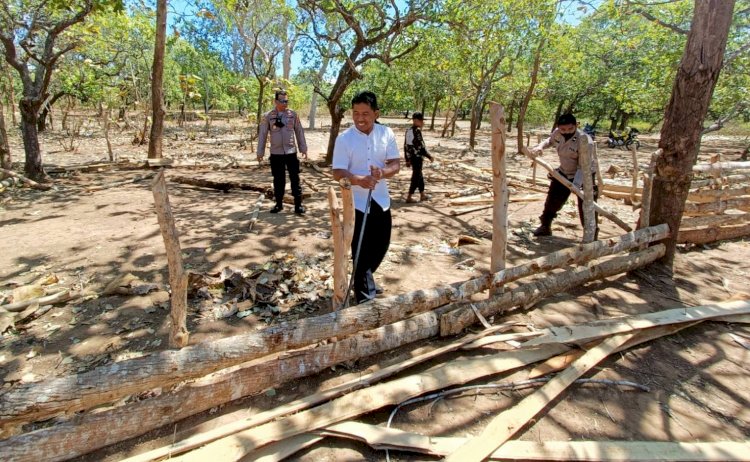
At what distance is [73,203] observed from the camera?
679 centimetres

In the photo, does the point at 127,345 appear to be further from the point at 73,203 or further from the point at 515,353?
the point at 73,203

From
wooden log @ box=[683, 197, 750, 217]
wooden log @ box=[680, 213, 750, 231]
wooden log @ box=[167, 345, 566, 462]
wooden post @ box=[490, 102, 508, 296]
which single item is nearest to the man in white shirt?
wooden post @ box=[490, 102, 508, 296]

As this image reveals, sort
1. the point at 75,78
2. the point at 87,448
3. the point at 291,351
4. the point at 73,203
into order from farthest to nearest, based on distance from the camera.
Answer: the point at 75,78 → the point at 73,203 → the point at 291,351 → the point at 87,448

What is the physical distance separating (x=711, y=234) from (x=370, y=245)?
209 inches

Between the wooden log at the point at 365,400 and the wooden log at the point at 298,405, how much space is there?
0.13 ft

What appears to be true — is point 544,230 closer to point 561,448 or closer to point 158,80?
point 561,448

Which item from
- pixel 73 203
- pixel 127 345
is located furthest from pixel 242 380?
pixel 73 203

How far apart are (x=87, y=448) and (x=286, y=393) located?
1030mm

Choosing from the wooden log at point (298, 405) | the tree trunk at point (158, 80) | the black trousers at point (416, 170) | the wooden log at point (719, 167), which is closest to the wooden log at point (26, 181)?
the tree trunk at point (158, 80)

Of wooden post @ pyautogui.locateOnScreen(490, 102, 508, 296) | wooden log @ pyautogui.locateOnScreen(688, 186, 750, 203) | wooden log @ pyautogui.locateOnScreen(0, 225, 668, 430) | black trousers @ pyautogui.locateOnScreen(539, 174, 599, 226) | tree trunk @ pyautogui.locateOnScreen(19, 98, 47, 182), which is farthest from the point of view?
tree trunk @ pyautogui.locateOnScreen(19, 98, 47, 182)

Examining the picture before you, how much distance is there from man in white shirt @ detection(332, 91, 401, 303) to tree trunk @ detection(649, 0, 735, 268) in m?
3.00

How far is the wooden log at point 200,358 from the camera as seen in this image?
5.94 feet

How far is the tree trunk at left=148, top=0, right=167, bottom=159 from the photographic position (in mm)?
8969

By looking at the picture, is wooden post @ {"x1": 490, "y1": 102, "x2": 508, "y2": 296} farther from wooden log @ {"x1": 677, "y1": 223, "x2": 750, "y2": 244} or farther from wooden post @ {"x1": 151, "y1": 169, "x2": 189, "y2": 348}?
wooden log @ {"x1": 677, "y1": 223, "x2": 750, "y2": 244}
